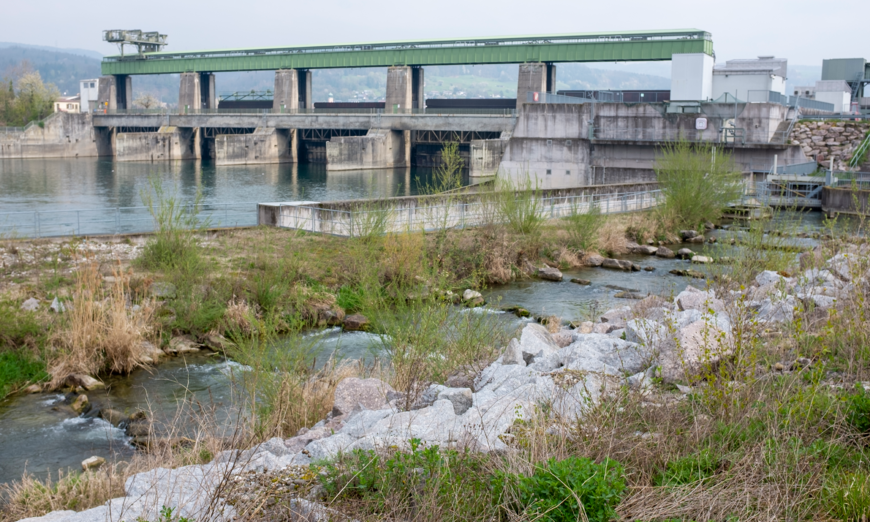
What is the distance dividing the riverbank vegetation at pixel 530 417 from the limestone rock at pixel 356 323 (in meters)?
0.31

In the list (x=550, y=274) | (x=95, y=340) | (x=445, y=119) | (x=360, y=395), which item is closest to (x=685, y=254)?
(x=550, y=274)

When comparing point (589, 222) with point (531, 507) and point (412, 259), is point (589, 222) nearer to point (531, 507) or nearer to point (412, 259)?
point (412, 259)

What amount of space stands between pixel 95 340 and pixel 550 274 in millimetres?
11167

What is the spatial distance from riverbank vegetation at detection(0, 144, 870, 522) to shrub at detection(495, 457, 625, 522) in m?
0.01

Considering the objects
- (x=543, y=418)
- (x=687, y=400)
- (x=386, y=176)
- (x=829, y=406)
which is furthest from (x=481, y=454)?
(x=386, y=176)

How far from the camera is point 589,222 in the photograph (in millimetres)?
21906

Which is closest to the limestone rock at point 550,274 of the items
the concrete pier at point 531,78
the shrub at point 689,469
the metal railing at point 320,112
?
the shrub at point 689,469

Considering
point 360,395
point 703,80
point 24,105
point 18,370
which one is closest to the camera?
point 360,395

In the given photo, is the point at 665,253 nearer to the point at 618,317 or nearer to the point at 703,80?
the point at 618,317

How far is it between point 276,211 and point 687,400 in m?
Result: 16.8

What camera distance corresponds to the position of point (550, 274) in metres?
19.4

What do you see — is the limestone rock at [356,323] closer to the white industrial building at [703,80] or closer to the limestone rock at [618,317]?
the limestone rock at [618,317]

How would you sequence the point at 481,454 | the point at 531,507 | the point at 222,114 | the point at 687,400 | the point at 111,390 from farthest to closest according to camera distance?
1. the point at 222,114
2. the point at 111,390
3. the point at 687,400
4. the point at 481,454
5. the point at 531,507

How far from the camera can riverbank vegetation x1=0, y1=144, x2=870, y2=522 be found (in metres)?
4.60
